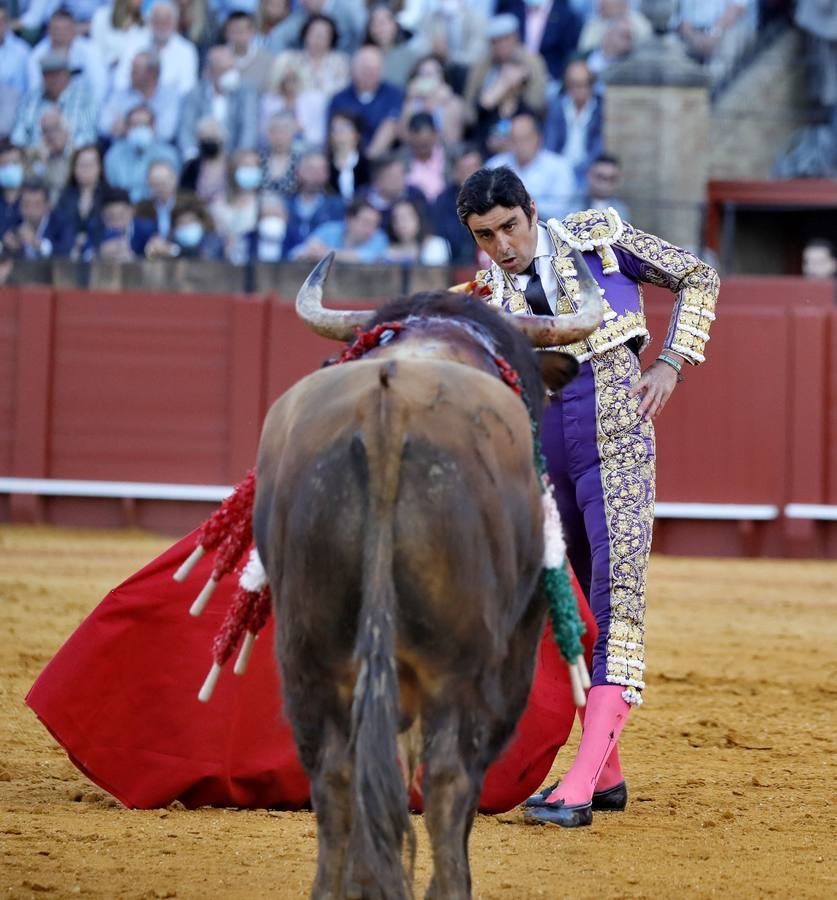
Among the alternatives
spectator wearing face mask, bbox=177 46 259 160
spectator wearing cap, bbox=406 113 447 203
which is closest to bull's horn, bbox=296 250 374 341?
spectator wearing cap, bbox=406 113 447 203

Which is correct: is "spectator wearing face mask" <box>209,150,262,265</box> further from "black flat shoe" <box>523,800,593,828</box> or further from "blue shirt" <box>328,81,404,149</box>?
"black flat shoe" <box>523,800,593,828</box>

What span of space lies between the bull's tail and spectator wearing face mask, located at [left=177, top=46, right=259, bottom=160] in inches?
316

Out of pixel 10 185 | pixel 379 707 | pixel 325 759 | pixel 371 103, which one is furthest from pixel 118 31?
pixel 379 707

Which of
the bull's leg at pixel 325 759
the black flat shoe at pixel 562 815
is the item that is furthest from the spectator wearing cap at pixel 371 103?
the bull's leg at pixel 325 759

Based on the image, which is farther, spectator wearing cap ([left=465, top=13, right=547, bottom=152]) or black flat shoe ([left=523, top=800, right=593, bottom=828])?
spectator wearing cap ([left=465, top=13, right=547, bottom=152])

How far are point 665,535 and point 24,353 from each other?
3.82 meters

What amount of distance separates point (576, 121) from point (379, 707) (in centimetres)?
796

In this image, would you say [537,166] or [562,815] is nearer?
[562,815]

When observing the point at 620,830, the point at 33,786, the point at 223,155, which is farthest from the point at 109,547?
the point at 620,830

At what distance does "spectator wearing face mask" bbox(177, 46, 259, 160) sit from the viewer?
1006 centimetres

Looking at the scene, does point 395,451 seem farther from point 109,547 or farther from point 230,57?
point 230,57

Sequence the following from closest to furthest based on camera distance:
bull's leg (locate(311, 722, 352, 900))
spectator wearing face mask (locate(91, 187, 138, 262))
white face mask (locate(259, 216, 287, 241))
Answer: bull's leg (locate(311, 722, 352, 900))
white face mask (locate(259, 216, 287, 241))
spectator wearing face mask (locate(91, 187, 138, 262))

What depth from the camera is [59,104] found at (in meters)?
10.5

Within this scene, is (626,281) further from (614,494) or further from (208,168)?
(208,168)
